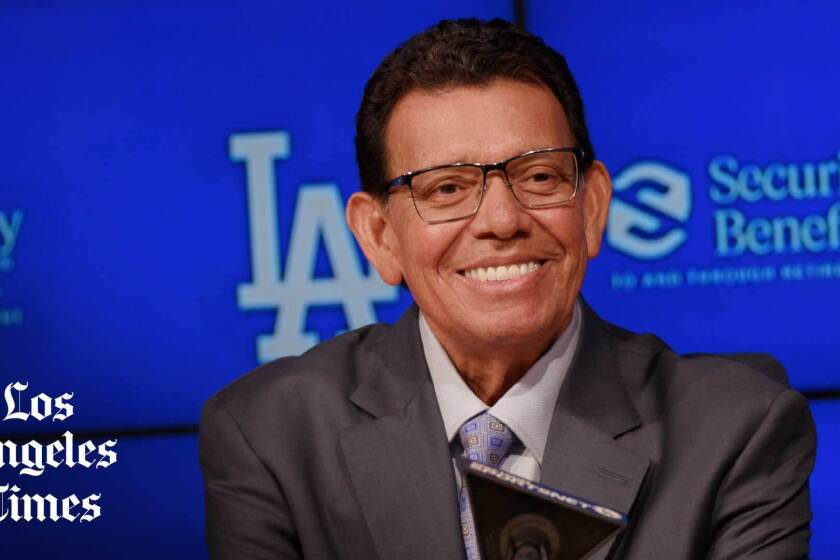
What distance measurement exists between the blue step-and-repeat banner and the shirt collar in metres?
1.05

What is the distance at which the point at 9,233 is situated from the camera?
2916mm

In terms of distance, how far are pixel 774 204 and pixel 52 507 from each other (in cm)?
202

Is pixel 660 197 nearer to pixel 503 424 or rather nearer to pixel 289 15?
pixel 289 15

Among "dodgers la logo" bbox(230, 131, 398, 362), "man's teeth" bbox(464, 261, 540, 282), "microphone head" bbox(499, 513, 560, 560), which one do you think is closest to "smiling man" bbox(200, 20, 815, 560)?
"man's teeth" bbox(464, 261, 540, 282)

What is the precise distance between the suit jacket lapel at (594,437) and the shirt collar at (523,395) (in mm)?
22

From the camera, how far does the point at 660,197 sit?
290cm

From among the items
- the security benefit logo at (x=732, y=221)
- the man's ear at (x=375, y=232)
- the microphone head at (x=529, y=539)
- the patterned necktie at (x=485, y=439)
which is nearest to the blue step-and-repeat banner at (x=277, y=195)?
the security benefit logo at (x=732, y=221)

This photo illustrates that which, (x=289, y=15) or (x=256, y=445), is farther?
(x=289, y=15)

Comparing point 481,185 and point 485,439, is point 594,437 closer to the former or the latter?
point 485,439

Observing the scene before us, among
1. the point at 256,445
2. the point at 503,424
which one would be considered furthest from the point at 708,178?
the point at 256,445

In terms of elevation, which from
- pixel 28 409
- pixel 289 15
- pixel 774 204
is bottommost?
pixel 28 409

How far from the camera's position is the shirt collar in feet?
5.81

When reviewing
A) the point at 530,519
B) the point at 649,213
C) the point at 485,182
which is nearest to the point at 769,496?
the point at 530,519

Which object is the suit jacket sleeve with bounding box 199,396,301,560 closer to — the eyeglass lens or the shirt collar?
the shirt collar
